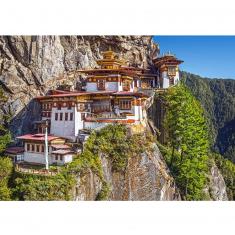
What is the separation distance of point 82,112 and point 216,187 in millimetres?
9471

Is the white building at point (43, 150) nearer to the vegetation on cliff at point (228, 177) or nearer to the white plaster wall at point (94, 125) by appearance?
the white plaster wall at point (94, 125)

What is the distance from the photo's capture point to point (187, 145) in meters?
20.3

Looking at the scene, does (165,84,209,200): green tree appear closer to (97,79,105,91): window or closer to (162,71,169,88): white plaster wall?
(162,71,169,88): white plaster wall

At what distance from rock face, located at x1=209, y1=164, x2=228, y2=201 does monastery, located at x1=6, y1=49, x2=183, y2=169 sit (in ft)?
18.3

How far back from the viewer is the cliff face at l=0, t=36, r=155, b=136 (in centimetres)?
2141

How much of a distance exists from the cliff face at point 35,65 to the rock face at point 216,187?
9.19m

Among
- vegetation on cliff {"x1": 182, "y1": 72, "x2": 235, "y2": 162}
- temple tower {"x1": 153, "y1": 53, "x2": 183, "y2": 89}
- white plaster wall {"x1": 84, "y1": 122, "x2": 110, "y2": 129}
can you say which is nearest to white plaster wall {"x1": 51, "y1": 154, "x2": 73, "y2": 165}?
white plaster wall {"x1": 84, "y1": 122, "x2": 110, "y2": 129}

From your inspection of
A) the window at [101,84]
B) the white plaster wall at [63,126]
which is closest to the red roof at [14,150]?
the white plaster wall at [63,126]

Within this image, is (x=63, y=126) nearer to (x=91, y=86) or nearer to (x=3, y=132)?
(x=91, y=86)

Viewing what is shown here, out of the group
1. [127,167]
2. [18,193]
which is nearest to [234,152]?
[127,167]

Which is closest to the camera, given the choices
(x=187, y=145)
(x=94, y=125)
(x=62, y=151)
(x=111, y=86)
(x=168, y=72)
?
(x=62, y=151)

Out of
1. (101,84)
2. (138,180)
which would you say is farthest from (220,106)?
(138,180)

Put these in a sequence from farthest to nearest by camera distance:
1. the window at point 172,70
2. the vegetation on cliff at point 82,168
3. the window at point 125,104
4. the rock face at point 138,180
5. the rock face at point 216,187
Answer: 1. the window at point 172,70
2. the rock face at point 216,187
3. the window at point 125,104
4. the rock face at point 138,180
5. the vegetation on cliff at point 82,168

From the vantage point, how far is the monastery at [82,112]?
18.0m
